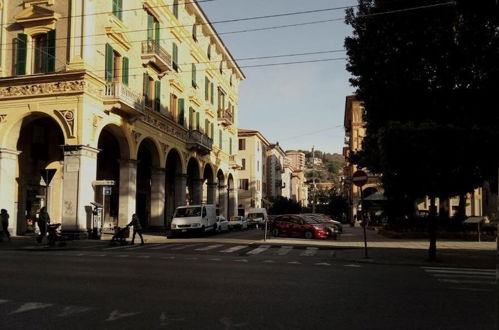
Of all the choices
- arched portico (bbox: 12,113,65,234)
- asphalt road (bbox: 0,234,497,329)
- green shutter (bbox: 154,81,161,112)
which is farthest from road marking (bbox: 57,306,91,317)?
green shutter (bbox: 154,81,161,112)

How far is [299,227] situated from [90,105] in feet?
43.5

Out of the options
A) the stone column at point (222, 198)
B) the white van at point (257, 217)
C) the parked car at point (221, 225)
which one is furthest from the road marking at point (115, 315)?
the stone column at point (222, 198)

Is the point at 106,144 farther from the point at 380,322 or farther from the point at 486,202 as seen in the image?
the point at 486,202

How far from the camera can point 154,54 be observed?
31.2 m

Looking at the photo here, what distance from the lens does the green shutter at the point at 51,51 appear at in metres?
25.2

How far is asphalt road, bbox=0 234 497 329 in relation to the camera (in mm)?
6469

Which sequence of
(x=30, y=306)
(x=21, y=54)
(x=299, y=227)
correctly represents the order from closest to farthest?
(x=30, y=306) → (x=21, y=54) → (x=299, y=227)

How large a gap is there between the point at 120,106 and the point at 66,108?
305 cm

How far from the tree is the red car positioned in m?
5.87

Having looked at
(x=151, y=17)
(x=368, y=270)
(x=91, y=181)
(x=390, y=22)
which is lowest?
(x=368, y=270)

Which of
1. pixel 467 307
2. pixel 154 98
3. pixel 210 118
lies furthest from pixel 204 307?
pixel 210 118

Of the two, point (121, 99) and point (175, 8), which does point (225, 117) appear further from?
point (121, 99)

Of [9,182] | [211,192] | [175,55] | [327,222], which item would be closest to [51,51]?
[9,182]

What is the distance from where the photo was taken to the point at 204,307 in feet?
24.0
